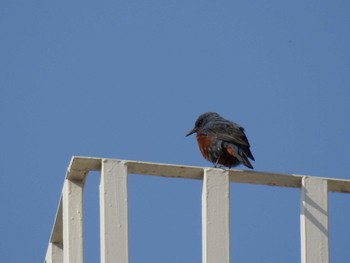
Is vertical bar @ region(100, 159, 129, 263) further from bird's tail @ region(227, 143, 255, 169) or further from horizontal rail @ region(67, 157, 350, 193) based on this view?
bird's tail @ region(227, 143, 255, 169)

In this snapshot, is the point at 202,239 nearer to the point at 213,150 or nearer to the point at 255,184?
the point at 255,184

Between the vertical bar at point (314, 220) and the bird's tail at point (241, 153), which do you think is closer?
the vertical bar at point (314, 220)

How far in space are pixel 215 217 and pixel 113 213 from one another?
2.06 feet

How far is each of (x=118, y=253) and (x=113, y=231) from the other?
5.3 inches

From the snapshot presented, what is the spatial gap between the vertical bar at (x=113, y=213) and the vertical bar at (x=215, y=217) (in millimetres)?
473

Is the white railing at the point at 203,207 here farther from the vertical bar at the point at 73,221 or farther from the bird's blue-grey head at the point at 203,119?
the bird's blue-grey head at the point at 203,119

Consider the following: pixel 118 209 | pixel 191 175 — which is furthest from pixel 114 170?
pixel 191 175

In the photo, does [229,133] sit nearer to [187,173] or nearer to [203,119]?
[203,119]

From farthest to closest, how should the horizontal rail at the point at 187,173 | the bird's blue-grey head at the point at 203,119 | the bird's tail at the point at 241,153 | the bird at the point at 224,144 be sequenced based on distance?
the bird's blue-grey head at the point at 203,119
the bird at the point at 224,144
the bird's tail at the point at 241,153
the horizontal rail at the point at 187,173

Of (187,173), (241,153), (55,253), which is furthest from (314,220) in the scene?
(241,153)

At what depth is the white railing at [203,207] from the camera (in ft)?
15.4

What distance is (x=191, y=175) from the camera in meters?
5.31

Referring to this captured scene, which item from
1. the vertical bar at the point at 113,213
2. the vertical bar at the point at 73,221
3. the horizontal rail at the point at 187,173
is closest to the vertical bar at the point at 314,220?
the horizontal rail at the point at 187,173

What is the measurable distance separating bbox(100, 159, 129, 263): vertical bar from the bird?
14.9ft
